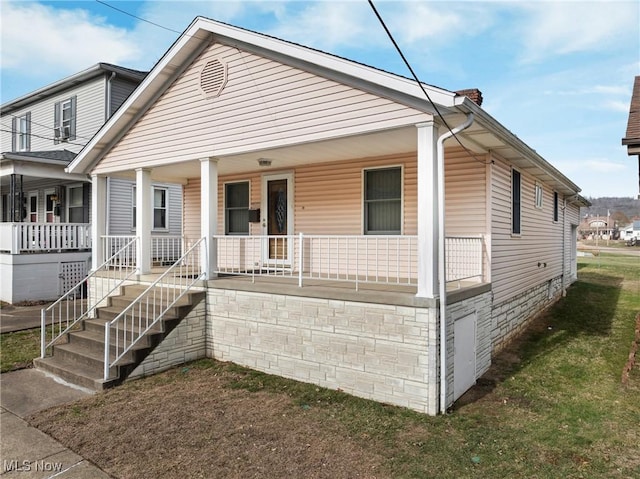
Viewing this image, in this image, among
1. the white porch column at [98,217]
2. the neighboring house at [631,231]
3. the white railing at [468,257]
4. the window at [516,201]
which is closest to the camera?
the white railing at [468,257]

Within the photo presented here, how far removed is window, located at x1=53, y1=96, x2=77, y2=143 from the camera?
1558 centimetres

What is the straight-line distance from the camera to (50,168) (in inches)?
510

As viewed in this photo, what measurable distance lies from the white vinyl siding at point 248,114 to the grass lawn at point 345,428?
3703 millimetres

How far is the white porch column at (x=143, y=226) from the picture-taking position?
8.70 meters

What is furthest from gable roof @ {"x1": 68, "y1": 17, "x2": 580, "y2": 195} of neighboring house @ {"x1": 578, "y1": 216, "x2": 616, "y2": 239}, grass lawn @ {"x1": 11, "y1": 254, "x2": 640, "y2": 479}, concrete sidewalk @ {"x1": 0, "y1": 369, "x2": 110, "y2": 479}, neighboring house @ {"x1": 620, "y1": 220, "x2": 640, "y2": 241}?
neighboring house @ {"x1": 578, "y1": 216, "x2": 616, "y2": 239}

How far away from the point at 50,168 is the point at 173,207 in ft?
12.8

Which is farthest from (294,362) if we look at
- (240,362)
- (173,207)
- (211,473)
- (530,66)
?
(173,207)

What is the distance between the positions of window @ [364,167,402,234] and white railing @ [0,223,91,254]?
9.73 meters

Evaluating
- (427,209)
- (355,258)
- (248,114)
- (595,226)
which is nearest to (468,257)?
(427,209)

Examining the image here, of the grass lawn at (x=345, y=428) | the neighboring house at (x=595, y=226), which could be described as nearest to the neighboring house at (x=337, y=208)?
the grass lawn at (x=345, y=428)

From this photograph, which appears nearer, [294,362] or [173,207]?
[294,362]

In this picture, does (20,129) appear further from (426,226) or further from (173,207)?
(426,226)

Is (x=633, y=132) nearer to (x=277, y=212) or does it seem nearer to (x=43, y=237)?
(x=277, y=212)

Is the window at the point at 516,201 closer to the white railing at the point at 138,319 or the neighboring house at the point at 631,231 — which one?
the white railing at the point at 138,319
